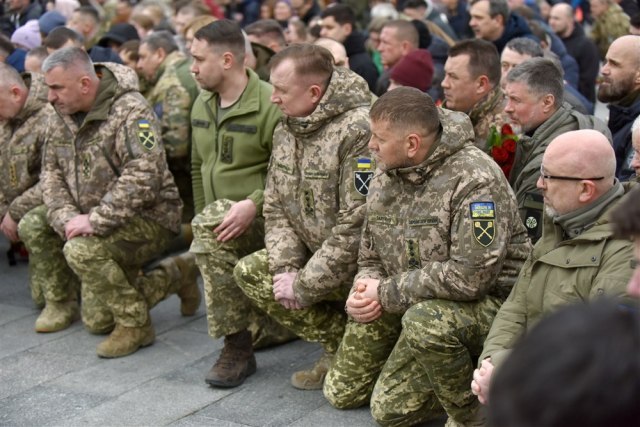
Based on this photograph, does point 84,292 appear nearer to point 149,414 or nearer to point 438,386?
point 149,414

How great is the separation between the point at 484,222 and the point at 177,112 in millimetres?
3331

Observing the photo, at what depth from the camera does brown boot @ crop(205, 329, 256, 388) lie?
558cm

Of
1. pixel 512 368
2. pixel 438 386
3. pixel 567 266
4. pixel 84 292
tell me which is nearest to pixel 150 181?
pixel 84 292

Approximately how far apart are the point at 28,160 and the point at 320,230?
2.84 meters

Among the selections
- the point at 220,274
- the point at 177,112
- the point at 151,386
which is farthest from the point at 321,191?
the point at 177,112

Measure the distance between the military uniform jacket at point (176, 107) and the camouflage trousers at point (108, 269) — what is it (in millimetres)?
849

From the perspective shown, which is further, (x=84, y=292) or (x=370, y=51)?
(x=370, y=51)

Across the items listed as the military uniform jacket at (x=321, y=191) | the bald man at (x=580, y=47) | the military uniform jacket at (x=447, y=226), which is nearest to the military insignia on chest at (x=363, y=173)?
the military uniform jacket at (x=321, y=191)

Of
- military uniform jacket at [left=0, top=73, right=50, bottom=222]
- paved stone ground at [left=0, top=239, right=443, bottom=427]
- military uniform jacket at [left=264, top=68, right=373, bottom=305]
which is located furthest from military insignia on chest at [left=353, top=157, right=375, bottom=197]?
military uniform jacket at [left=0, top=73, right=50, bottom=222]

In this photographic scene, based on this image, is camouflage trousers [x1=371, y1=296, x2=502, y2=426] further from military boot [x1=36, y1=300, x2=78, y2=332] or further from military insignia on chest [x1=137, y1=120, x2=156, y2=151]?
military boot [x1=36, y1=300, x2=78, y2=332]

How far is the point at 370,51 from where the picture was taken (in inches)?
444

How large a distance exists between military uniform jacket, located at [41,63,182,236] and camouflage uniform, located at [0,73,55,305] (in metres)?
0.66

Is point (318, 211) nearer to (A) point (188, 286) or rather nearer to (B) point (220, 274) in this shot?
(B) point (220, 274)

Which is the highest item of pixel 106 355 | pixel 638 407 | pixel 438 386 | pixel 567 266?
pixel 638 407
